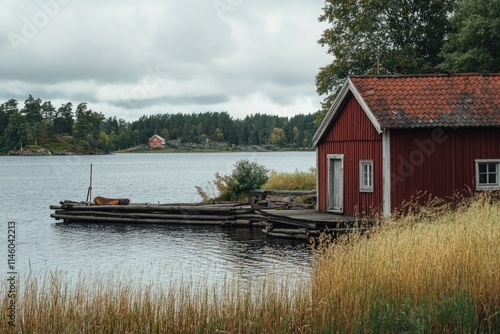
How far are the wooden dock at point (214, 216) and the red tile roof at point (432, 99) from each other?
4.20 m

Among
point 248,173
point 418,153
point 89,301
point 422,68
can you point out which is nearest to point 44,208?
point 248,173

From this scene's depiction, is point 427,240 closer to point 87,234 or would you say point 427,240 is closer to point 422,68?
point 87,234

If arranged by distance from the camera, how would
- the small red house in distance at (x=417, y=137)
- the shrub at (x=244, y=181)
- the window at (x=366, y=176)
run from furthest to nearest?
the shrub at (x=244, y=181), the window at (x=366, y=176), the small red house in distance at (x=417, y=137)

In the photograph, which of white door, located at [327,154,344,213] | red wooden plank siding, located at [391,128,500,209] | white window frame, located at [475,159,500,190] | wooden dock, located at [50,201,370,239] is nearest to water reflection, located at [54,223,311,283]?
wooden dock, located at [50,201,370,239]

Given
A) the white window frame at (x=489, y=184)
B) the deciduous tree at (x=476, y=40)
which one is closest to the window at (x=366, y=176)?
the white window frame at (x=489, y=184)

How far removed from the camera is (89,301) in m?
10.9

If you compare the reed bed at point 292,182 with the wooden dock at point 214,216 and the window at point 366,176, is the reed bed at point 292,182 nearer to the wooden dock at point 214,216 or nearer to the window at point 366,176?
the wooden dock at point 214,216

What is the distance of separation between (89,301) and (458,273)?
19.4 feet

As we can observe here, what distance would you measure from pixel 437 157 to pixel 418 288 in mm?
14391

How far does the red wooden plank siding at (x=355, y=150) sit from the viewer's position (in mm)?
25219

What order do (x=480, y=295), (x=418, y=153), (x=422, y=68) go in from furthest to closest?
1. (x=422, y=68)
2. (x=418, y=153)
3. (x=480, y=295)

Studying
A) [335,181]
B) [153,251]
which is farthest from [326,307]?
[335,181]

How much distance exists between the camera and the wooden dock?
87.0ft

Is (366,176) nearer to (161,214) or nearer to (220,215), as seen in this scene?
(220,215)
